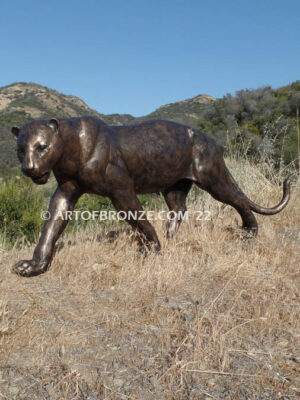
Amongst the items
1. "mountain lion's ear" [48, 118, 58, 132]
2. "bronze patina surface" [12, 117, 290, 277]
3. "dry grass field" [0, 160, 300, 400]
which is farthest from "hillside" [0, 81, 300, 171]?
"mountain lion's ear" [48, 118, 58, 132]

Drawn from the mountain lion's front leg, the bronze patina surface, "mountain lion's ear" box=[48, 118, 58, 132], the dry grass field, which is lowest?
the dry grass field

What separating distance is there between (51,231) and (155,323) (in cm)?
127

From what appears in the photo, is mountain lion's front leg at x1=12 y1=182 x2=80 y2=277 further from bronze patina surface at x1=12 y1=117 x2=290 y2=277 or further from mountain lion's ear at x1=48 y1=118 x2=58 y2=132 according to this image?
mountain lion's ear at x1=48 y1=118 x2=58 y2=132

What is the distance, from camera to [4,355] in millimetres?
2002

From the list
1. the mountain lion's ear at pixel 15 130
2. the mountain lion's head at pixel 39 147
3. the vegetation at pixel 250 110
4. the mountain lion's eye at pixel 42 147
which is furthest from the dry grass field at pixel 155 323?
the vegetation at pixel 250 110

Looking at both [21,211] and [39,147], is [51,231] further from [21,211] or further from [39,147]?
[21,211]

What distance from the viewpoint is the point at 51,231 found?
3158 mm

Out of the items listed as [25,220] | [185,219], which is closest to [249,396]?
[185,219]

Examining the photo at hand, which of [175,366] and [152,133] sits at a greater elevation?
[152,133]

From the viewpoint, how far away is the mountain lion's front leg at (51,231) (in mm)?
3061

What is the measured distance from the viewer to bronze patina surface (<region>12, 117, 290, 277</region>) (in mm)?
2807

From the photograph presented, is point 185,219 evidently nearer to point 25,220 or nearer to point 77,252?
point 77,252

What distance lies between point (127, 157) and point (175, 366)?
184 centimetres

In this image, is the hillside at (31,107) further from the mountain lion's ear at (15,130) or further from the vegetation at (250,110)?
the mountain lion's ear at (15,130)
